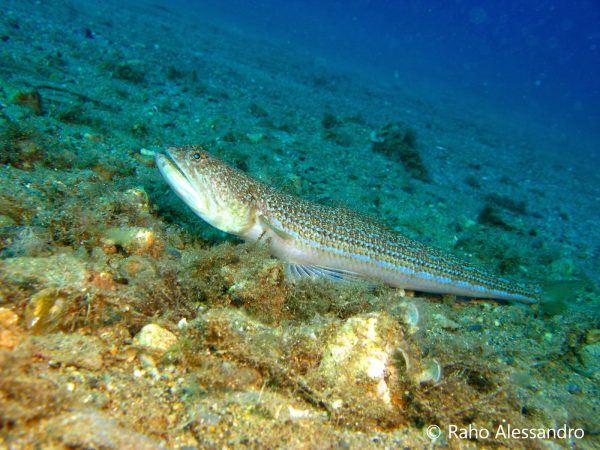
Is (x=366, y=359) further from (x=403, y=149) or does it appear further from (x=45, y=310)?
(x=403, y=149)

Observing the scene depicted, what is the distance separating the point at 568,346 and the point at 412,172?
6530 millimetres

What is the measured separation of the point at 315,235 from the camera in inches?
174

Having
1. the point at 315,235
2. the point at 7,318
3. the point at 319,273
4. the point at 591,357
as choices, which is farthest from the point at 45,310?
the point at 591,357

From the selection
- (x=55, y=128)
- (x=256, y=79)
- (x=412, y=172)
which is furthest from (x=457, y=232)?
(x=256, y=79)

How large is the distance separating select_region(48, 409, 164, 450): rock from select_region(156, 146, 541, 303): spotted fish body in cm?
231

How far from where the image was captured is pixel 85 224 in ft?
11.0

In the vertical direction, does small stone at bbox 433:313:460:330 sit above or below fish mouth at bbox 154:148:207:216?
below

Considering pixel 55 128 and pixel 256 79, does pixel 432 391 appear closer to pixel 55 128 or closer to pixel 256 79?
pixel 55 128

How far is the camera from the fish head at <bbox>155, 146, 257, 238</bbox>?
13.3 ft

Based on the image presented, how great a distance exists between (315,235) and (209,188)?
1.51 m

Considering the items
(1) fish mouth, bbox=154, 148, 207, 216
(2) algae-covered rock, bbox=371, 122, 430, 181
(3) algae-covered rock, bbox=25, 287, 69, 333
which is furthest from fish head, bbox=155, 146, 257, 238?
(2) algae-covered rock, bbox=371, 122, 430, 181

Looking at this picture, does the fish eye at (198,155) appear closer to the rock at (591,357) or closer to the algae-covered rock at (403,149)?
the rock at (591,357)

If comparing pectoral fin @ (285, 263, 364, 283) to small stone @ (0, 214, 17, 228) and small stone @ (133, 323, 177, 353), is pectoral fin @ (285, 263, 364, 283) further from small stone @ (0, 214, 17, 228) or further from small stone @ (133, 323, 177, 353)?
small stone @ (0, 214, 17, 228)

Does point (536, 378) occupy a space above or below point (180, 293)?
below
